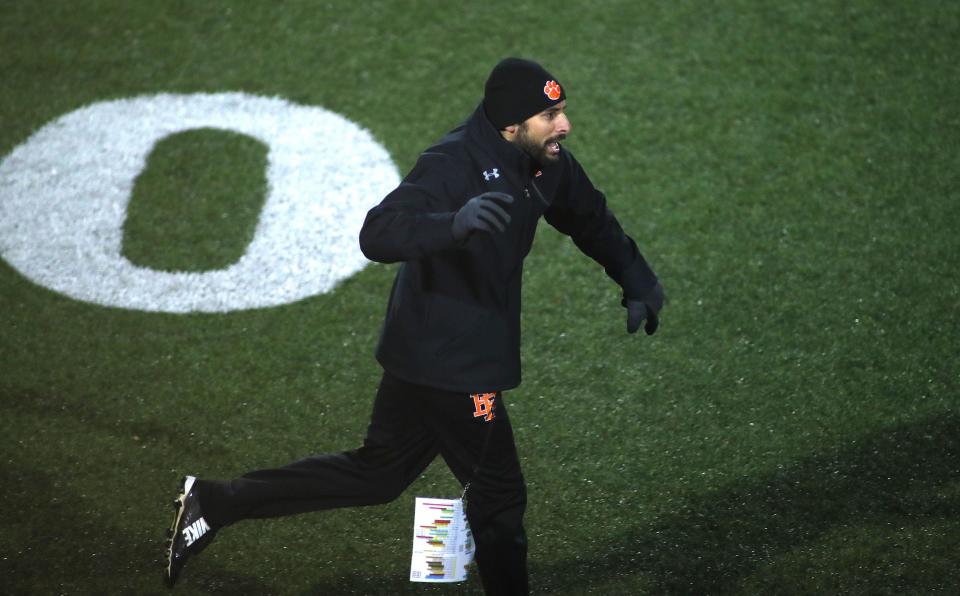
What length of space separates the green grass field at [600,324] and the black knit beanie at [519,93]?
162 centimetres

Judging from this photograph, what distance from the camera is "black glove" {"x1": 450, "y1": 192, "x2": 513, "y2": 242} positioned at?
11.4 ft

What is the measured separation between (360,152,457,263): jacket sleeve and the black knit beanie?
220mm

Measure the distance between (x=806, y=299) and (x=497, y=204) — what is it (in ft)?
8.70

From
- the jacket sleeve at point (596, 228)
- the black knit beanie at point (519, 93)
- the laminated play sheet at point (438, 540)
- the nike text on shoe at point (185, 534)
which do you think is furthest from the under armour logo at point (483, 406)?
the nike text on shoe at point (185, 534)

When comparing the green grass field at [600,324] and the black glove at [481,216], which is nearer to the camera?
the black glove at [481,216]

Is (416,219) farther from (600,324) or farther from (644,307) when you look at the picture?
(600,324)

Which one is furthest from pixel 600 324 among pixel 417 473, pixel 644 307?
pixel 417 473

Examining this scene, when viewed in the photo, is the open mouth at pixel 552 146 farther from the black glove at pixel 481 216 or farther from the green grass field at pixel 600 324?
the green grass field at pixel 600 324

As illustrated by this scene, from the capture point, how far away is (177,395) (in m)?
5.38

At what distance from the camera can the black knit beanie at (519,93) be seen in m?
3.86

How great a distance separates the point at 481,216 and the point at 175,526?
5.38 feet

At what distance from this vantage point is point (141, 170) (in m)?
6.78

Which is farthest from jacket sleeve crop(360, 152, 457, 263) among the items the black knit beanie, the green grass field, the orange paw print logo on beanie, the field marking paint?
the field marking paint

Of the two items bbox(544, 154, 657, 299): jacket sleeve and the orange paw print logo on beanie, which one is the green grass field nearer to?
bbox(544, 154, 657, 299): jacket sleeve
